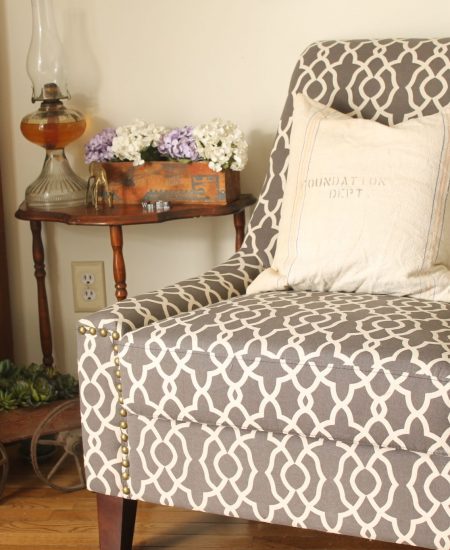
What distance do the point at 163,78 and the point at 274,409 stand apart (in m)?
1.11

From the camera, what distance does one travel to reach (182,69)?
7.45 ft

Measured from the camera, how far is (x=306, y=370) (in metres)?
1.41

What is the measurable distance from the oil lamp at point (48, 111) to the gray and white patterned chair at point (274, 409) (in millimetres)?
585

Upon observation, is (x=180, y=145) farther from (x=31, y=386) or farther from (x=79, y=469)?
(x=79, y=469)

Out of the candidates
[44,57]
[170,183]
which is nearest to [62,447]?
[170,183]

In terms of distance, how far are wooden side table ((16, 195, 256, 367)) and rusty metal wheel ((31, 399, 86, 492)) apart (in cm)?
25

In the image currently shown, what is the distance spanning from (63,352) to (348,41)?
109 centimetres

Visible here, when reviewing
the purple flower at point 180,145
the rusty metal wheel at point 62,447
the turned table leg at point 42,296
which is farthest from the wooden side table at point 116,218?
the rusty metal wheel at point 62,447

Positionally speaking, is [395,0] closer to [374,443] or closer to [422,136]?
[422,136]

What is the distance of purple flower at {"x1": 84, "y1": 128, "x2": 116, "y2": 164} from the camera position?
85.2 inches

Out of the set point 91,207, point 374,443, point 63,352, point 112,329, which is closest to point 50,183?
point 91,207

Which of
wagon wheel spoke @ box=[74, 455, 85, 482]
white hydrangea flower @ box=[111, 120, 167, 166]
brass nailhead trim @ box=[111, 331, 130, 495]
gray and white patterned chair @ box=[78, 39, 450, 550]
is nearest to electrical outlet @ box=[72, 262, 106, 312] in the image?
white hydrangea flower @ box=[111, 120, 167, 166]

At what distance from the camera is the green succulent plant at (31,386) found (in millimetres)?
2010

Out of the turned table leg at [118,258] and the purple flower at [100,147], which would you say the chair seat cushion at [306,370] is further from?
the purple flower at [100,147]
